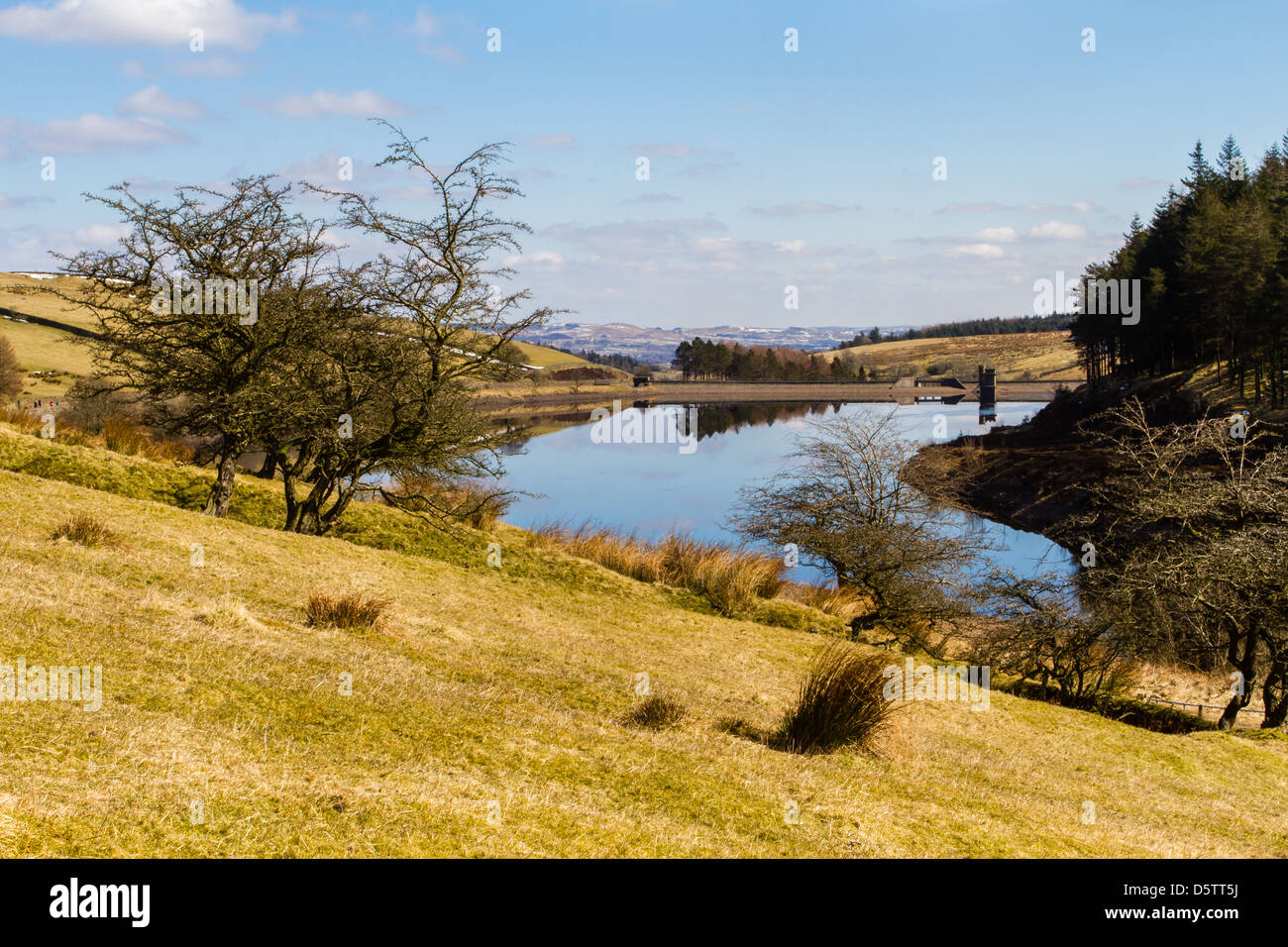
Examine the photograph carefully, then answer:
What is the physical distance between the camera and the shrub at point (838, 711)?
25.6 ft

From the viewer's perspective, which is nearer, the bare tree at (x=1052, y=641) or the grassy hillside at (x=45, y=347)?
the bare tree at (x=1052, y=641)

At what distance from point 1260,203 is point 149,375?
211 feet

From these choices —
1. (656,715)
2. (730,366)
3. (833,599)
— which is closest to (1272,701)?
(833,599)

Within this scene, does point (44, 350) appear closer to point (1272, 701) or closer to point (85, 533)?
point (85, 533)

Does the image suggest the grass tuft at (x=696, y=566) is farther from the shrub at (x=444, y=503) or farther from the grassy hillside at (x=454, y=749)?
the grassy hillside at (x=454, y=749)

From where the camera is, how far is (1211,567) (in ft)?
48.3

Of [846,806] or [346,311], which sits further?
[346,311]

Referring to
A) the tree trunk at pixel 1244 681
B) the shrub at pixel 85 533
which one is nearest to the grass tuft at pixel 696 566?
the tree trunk at pixel 1244 681

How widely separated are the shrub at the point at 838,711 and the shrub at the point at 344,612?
435 cm

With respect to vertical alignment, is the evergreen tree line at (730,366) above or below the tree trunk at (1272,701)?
above

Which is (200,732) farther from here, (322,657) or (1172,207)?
(1172,207)

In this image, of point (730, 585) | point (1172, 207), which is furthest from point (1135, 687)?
point (1172, 207)

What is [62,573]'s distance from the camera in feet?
28.2
